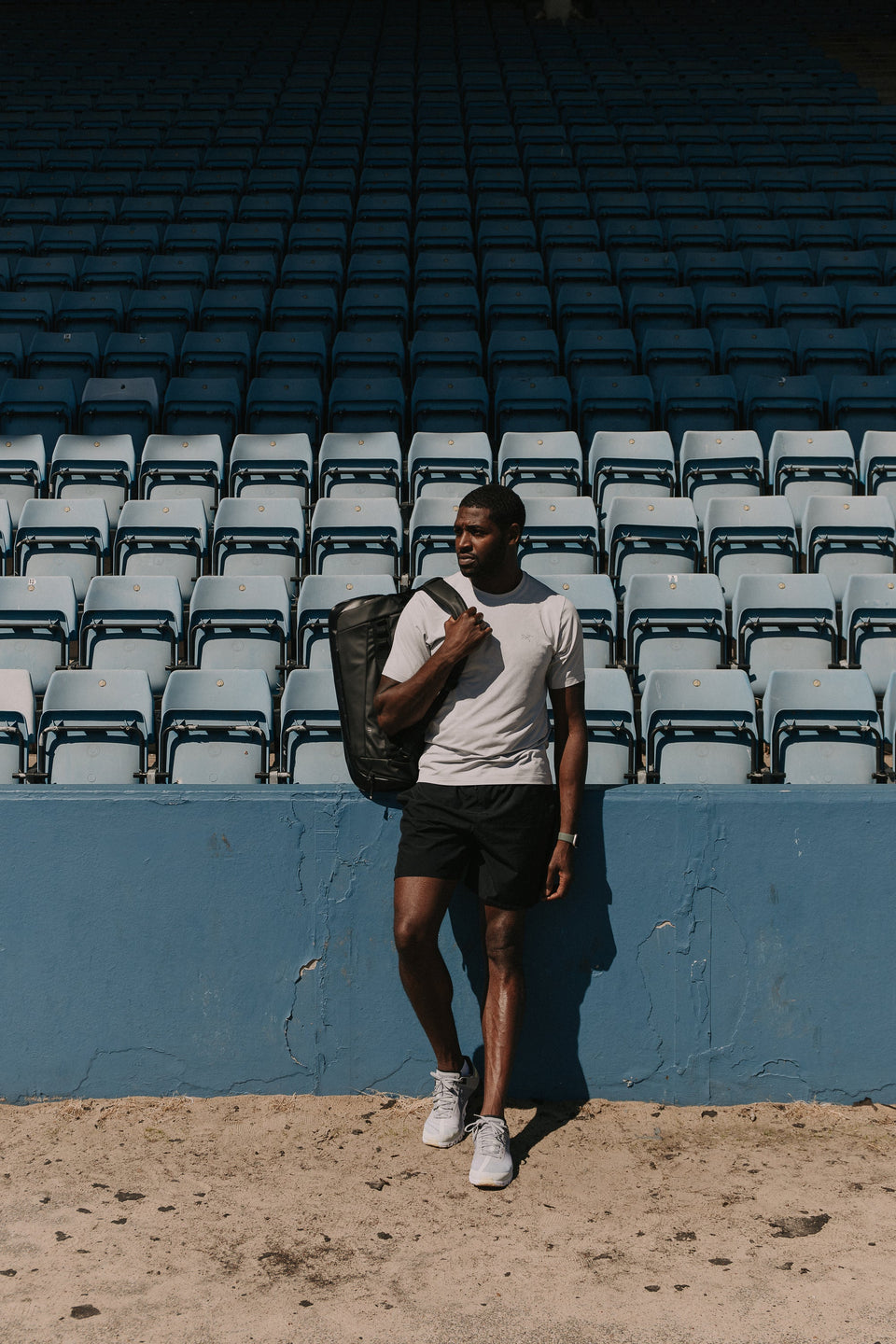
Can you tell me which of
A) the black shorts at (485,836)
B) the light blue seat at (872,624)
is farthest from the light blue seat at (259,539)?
the black shorts at (485,836)

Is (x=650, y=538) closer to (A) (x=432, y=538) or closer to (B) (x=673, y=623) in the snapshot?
(B) (x=673, y=623)

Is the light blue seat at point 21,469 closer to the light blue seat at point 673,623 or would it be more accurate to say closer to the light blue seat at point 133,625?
the light blue seat at point 133,625

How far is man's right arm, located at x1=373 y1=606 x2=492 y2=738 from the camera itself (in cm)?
293

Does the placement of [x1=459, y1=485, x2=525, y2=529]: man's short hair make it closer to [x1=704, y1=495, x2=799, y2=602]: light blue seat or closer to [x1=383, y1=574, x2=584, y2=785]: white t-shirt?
[x1=383, y1=574, x2=584, y2=785]: white t-shirt

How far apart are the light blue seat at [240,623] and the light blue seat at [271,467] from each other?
1298 mm

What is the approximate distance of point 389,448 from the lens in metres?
7.05

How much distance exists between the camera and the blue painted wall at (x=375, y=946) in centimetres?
323

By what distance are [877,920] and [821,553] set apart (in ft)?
10.8

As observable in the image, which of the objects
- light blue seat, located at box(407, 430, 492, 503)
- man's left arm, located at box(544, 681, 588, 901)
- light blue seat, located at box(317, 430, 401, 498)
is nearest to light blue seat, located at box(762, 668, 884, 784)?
man's left arm, located at box(544, 681, 588, 901)

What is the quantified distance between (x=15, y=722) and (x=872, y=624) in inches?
145

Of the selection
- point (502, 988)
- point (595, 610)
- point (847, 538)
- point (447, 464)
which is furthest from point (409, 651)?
point (447, 464)

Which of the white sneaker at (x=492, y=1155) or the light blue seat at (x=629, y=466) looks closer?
the white sneaker at (x=492, y=1155)

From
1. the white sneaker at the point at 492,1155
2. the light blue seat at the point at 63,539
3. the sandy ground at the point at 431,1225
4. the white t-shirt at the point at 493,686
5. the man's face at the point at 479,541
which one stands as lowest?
the sandy ground at the point at 431,1225

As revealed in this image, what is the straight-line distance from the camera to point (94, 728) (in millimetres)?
4773
